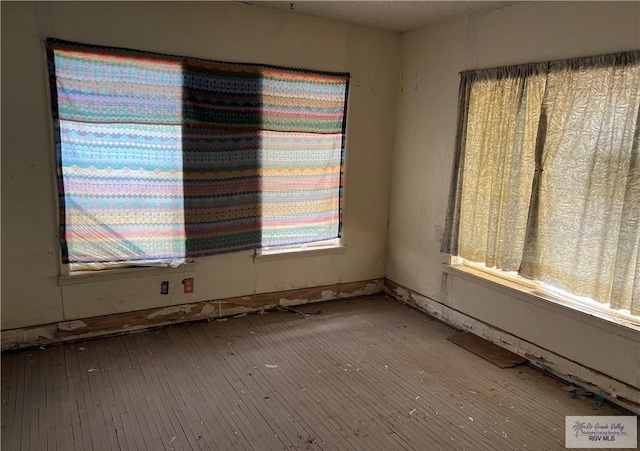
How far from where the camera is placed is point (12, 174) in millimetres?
2949

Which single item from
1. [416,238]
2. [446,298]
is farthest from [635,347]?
[416,238]

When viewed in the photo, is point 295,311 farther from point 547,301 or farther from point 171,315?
point 547,301

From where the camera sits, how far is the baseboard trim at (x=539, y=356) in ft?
8.91

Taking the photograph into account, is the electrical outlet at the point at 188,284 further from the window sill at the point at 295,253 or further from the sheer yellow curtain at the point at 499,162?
the sheer yellow curtain at the point at 499,162

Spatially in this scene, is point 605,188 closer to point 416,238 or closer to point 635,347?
point 635,347

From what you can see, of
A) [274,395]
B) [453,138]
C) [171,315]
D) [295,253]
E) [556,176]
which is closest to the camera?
[274,395]

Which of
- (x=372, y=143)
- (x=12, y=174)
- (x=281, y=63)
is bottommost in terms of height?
(x=12, y=174)

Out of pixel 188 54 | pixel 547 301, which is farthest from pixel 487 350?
pixel 188 54

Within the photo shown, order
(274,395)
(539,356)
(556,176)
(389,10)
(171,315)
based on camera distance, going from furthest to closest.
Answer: (171,315) → (389,10) → (539,356) → (556,176) → (274,395)

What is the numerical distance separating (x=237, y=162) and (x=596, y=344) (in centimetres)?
280

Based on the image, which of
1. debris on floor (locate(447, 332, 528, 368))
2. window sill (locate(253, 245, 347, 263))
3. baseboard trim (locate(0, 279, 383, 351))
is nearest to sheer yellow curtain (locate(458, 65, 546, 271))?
debris on floor (locate(447, 332, 528, 368))

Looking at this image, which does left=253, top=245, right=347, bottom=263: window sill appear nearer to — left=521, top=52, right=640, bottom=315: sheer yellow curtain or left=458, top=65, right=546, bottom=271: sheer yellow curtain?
left=458, top=65, right=546, bottom=271: sheer yellow curtain

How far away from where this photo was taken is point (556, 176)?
9.71ft

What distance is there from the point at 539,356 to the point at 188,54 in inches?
131
